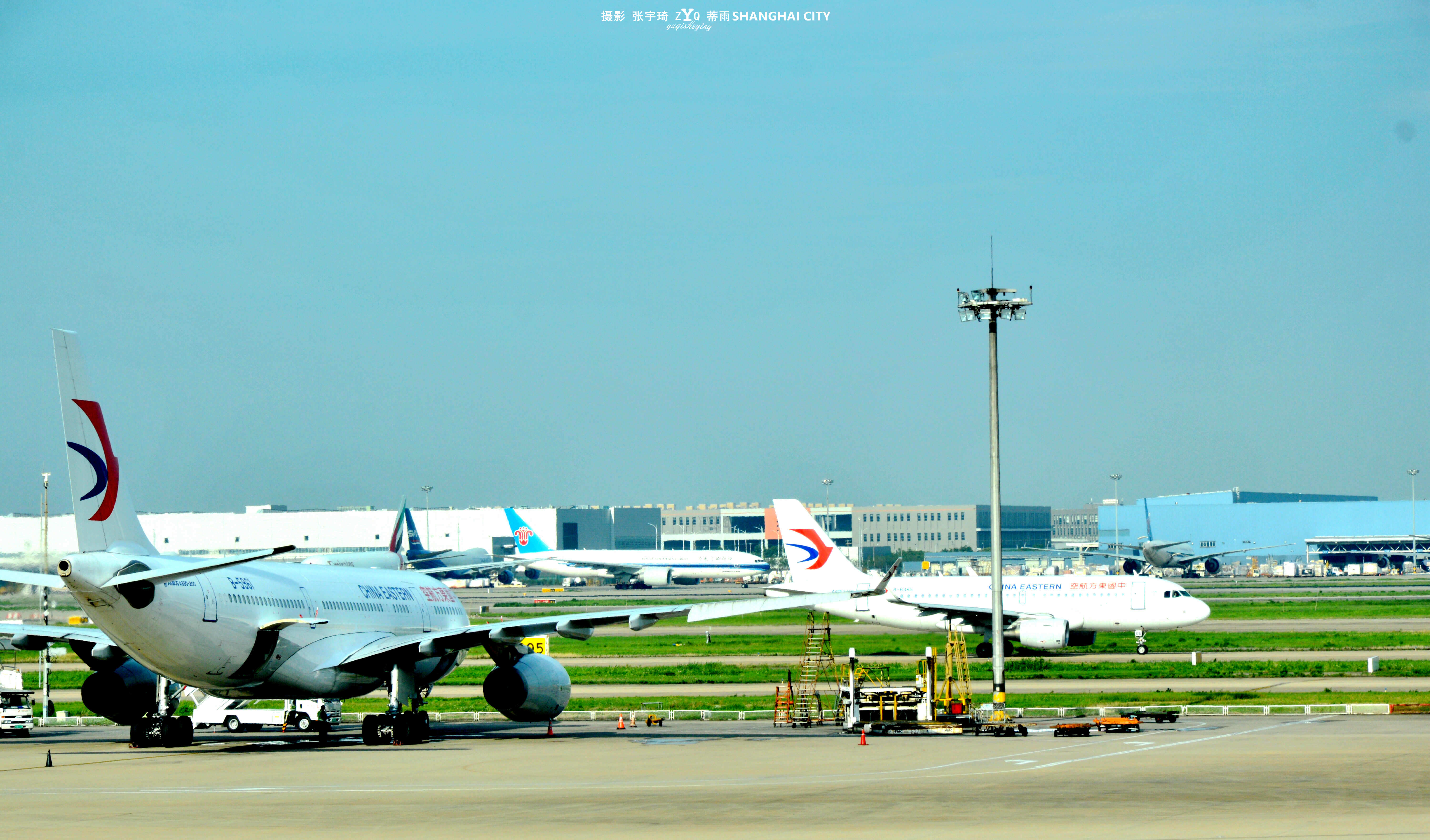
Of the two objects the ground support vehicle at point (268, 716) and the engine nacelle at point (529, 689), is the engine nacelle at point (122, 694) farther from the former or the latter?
the engine nacelle at point (529, 689)

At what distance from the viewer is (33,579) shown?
31672 mm

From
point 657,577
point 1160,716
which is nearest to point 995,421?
point 1160,716

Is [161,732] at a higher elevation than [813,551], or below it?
below

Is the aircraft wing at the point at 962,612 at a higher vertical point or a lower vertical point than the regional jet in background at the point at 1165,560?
higher

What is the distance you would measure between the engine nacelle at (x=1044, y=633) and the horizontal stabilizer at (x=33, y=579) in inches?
1555

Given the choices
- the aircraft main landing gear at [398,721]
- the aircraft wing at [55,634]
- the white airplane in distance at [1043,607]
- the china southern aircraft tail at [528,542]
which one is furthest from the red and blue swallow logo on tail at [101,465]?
the china southern aircraft tail at [528,542]

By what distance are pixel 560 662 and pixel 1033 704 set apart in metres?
29.5

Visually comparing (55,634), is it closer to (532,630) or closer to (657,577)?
(532,630)

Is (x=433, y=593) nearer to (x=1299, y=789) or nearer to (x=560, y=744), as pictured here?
(x=560, y=744)

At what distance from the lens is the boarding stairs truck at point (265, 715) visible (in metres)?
39.6

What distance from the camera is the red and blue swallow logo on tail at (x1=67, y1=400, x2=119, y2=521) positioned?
30.7 metres

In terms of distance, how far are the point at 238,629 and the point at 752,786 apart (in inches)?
545

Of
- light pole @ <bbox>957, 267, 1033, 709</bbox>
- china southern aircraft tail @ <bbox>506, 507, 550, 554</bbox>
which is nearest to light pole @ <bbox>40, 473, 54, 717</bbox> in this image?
light pole @ <bbox>957, 267, 1033, 709</bbox>

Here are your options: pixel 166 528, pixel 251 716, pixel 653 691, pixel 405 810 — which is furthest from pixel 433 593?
pixel 166 528
